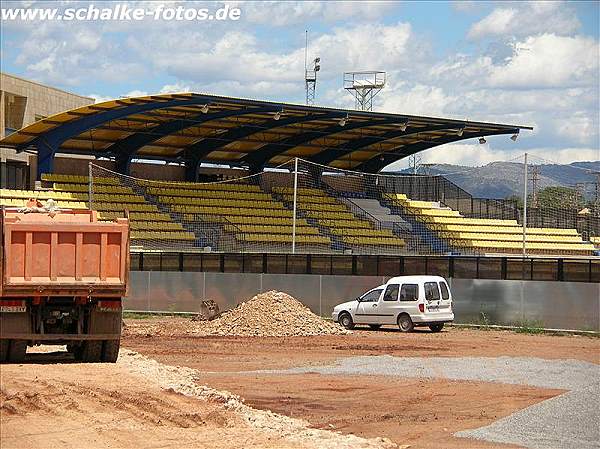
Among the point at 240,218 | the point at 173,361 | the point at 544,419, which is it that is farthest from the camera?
the point at 240,218

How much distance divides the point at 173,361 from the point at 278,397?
5.77 meters

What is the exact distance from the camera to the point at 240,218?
171 ft

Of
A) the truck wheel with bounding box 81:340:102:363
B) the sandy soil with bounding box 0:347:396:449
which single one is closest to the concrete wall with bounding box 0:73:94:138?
the truck wheel with bounding box 81:340:102:363

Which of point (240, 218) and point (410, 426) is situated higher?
point (240, 218)

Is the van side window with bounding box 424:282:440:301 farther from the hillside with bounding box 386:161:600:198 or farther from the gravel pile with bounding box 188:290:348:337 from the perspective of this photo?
the hillside with bounding box 386:161:600:198

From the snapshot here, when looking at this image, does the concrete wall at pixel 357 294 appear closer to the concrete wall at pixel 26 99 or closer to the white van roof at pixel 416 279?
the white van roof at pixel 416 279

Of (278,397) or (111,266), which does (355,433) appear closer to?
(278,397)

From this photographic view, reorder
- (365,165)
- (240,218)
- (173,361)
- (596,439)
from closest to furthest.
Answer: (596,439), (173,361), (240,218), (365,165)

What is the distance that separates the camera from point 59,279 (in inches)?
773

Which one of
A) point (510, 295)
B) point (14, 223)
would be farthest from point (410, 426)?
point (510, 295)

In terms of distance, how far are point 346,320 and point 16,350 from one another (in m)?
18.9

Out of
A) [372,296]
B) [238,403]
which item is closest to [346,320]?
[372,296]

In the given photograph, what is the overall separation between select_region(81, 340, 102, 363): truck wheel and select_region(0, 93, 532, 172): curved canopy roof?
84.2 ft

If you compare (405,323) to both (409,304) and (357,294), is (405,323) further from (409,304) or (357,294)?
(357,294)
